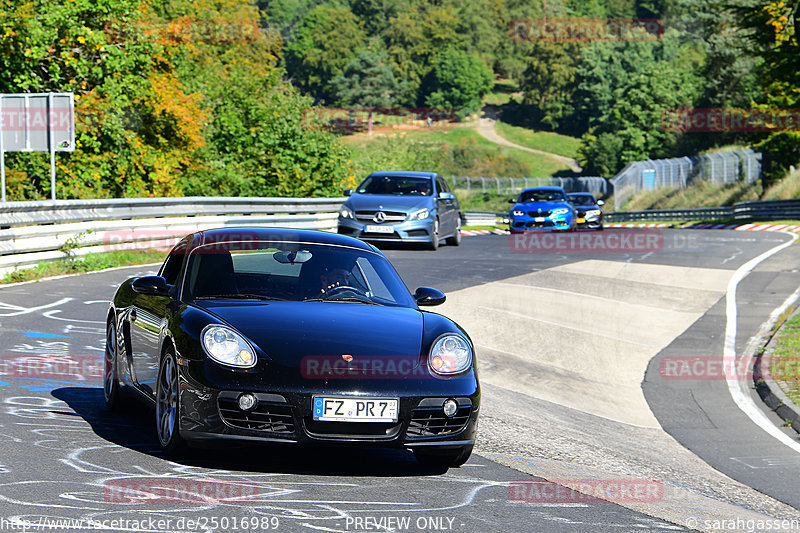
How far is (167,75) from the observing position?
3244 cm

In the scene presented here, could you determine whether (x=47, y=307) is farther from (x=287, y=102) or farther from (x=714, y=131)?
(x=714, y=131)

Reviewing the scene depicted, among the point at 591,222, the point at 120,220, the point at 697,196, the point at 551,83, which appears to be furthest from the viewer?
the point at 551,83

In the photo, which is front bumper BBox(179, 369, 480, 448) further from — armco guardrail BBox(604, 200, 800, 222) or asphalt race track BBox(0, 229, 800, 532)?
armco guardrail BBox(604, 200, 800, 222)

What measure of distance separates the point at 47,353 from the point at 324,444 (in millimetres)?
5426

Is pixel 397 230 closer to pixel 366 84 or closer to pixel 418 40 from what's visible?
pixel 366 84

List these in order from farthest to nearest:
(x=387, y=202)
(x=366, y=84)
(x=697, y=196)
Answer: (x=366, y=84) < (x=697, y=196) < (x=387, y=202)

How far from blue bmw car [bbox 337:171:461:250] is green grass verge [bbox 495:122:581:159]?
127m

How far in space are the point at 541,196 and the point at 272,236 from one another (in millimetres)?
26893

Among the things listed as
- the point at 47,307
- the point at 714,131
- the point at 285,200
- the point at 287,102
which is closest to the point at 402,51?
the point at 714,131

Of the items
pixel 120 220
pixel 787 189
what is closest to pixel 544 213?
pixel 120 220

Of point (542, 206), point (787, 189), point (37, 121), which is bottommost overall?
point (787, 189)

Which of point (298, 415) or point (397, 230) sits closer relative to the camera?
point (298, 415)

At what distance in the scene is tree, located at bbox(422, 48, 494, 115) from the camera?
175 meters

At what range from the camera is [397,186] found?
25172 mm
